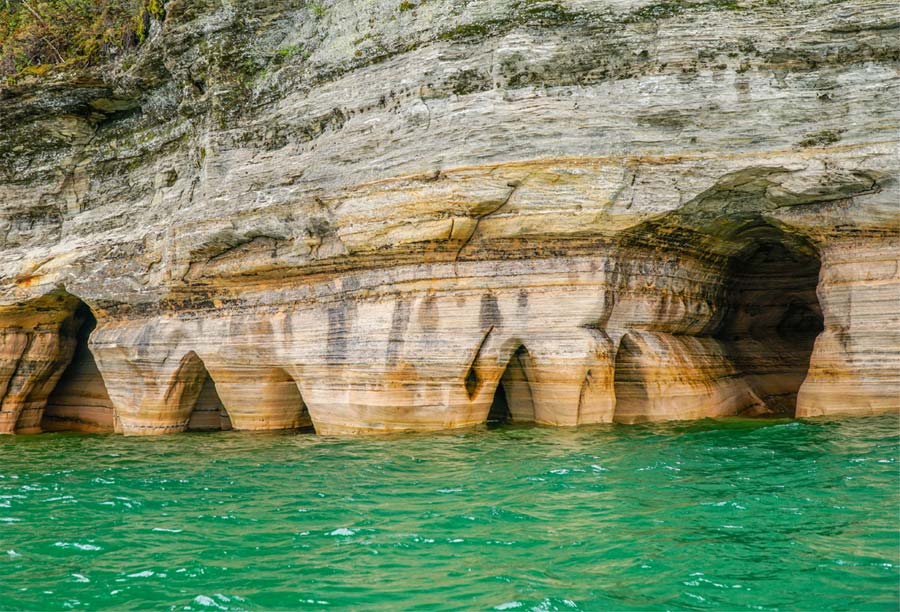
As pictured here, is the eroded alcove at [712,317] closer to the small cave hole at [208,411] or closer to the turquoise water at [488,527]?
the turquoise water at [488,527]

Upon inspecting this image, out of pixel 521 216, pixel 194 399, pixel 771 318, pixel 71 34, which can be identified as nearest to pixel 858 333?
pixel 771 318

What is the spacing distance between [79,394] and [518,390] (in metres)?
14.1

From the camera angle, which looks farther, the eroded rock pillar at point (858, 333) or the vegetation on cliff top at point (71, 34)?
the vegetation on cliff top at point (71, 34)

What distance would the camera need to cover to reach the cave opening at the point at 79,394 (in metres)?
22.5

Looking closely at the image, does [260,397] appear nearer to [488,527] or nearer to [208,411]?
[208,411]

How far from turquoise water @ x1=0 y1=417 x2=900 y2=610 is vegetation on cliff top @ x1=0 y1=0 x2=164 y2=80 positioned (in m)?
11.9

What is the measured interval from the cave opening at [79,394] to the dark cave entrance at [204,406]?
341 cm

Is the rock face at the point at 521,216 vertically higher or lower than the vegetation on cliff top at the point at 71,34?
lower

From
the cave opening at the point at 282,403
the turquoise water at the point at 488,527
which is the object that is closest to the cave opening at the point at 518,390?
the turquoise water at the point at 488,527

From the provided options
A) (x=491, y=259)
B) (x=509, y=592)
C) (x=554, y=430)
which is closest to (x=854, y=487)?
(x=509, y=592)

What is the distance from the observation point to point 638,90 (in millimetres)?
13289

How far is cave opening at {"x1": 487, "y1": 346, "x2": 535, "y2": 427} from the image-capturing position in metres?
14.5

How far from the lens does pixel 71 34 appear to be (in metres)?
22.4

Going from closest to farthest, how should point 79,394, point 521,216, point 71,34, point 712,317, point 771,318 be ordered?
point 521,216
point 712,317
point 771,318
point 71,34
point 79,394
